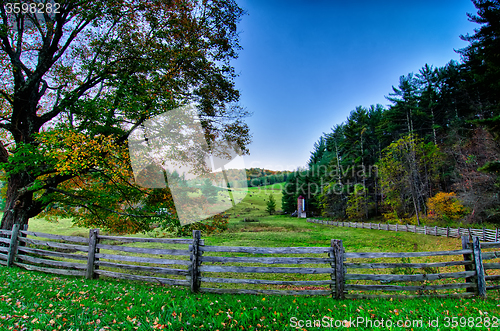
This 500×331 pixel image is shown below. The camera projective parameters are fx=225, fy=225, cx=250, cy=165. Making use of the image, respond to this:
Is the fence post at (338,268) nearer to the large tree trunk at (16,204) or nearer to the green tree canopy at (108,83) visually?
the green tree canopy at (108,83)

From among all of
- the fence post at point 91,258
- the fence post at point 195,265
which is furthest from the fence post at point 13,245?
the fence post at point 195,265

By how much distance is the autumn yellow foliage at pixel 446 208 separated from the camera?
1005 inches

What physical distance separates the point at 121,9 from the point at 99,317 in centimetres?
1192

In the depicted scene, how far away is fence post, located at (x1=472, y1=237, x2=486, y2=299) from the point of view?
5.79 metres

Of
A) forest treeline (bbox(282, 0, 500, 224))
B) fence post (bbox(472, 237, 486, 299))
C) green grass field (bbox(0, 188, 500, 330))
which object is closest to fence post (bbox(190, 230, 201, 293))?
green grass field (bbox(0, 188, 500, 330))

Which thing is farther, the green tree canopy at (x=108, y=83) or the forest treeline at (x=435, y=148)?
the forest treeline at (x=435, y=148)

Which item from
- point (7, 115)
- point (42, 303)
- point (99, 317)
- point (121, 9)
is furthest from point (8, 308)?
point (121, 9)

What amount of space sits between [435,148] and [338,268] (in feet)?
108

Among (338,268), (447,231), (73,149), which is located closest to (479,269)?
(338,268)

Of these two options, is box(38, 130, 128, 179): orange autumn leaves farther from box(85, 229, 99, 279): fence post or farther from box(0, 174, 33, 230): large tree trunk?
box(0, 174, 33, 230): large tree trunk

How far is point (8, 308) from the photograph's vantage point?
453 centimetres

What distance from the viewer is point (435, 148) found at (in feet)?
96.9

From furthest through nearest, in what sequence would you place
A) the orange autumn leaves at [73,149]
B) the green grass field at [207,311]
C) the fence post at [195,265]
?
1. the orange autumn leaves at [73,149]
2. the fence post at [195,265]
3. the green grass field at [207,311]

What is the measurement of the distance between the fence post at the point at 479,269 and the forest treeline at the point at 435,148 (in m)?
13.5
